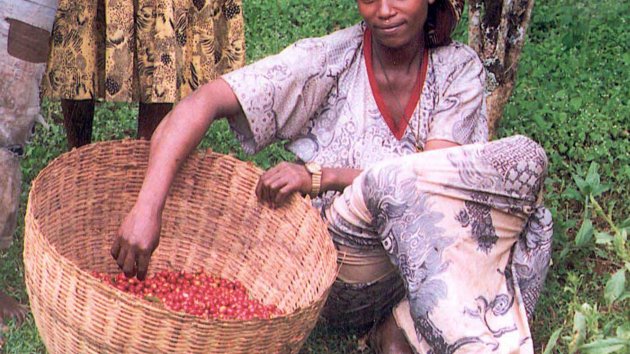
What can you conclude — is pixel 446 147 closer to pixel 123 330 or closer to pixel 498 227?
pixel 498 227

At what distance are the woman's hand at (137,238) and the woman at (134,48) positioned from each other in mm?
728

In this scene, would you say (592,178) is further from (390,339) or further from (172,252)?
(172,252)

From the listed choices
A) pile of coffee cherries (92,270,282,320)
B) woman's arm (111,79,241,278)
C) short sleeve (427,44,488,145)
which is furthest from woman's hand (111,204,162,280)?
short sleeve (427,44,488,145)

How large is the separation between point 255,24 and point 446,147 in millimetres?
3246

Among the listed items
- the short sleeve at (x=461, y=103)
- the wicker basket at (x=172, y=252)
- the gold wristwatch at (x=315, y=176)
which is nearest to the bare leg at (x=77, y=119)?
the wicker basket at (x=172, y=252)

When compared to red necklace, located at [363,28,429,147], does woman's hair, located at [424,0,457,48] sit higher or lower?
higher

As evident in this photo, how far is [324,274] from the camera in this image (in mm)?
3117

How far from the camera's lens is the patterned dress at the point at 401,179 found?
3.05 m

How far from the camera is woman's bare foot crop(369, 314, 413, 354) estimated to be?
3.40 m

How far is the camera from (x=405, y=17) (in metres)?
3.37

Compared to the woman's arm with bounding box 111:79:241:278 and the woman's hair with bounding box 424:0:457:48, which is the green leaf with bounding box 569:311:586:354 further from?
the woman's hair with bounding box 424:0:457:48

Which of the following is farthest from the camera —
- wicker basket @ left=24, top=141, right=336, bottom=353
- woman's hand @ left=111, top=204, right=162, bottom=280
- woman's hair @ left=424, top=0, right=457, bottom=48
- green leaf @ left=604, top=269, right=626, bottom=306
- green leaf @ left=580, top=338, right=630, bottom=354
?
woman's hair @ left=424, top=0, right=457, bottom=48

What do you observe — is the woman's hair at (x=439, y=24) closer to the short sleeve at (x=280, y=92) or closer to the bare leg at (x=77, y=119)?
the short sleeve at (x=280, y=92)

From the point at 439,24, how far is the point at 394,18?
26 centimetres
